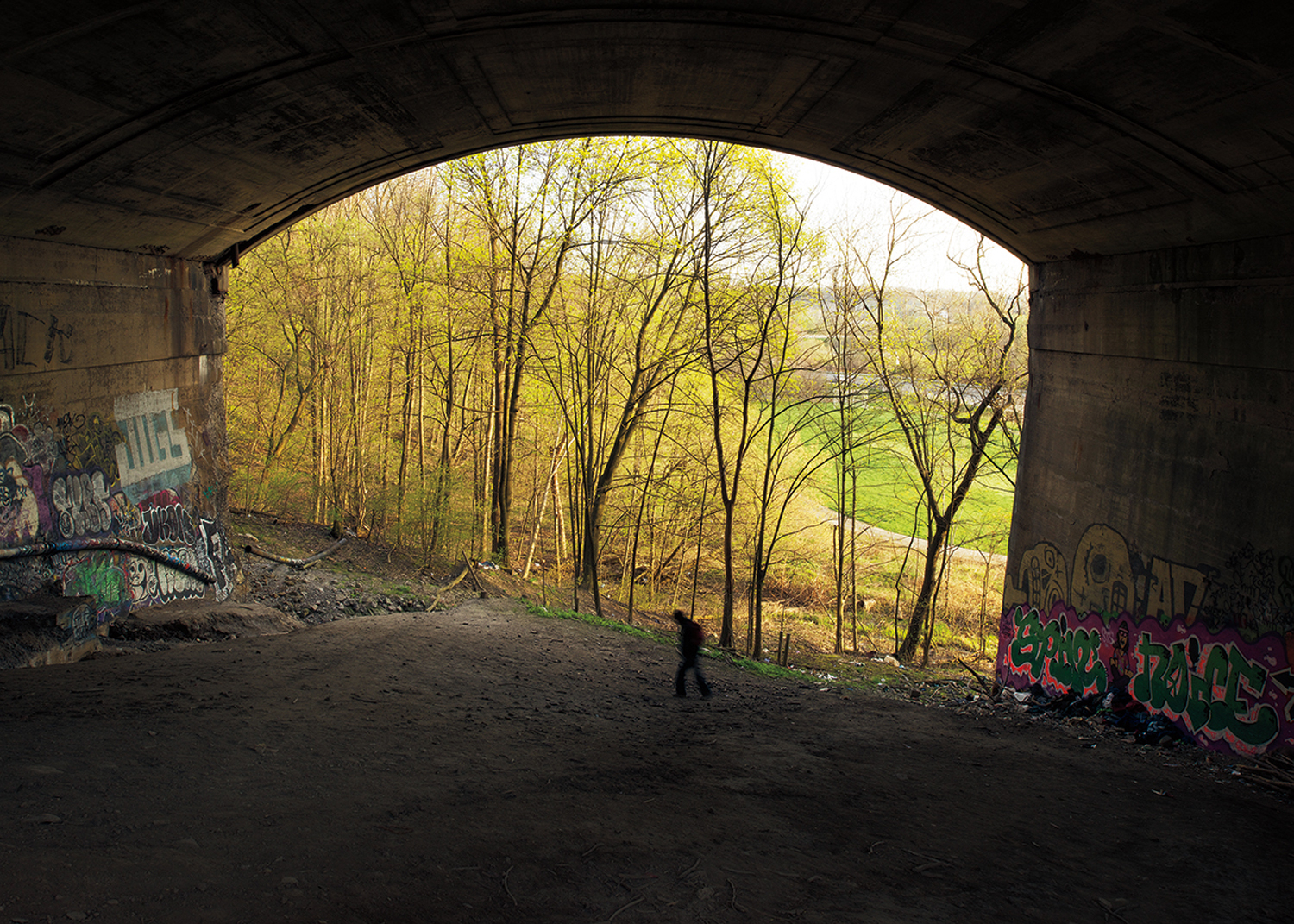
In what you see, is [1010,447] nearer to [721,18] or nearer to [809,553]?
[809,553]

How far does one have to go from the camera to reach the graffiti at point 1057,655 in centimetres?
817

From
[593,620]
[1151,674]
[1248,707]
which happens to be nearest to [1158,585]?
[1151,674]

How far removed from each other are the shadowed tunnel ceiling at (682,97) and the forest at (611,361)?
604cm

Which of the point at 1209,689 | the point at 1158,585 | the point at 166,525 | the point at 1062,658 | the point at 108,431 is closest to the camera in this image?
the point at 1209,689

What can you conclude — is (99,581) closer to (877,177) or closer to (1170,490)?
(877,177)

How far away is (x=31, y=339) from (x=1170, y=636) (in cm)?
1115

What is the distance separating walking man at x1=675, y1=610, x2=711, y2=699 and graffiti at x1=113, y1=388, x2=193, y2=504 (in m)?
6.65

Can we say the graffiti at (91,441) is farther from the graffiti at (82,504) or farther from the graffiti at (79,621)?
the graffiti at (79,621)

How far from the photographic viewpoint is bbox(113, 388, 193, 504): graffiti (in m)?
8.91

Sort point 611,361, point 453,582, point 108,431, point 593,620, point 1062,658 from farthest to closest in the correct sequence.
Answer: point 611,361 < point 453,582 < point 593,620 < point 1062,658 < point 108,431

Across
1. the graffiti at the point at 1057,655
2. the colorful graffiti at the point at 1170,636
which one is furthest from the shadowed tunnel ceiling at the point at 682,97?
the graffiti at the point at 1057,655

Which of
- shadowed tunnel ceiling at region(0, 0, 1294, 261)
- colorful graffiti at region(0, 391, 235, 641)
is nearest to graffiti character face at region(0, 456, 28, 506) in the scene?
colorful graffiti at region(0, 391, 235, 641)

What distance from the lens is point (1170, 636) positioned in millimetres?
7074

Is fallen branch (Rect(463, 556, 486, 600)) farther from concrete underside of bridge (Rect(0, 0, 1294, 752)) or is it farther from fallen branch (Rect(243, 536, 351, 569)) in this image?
concrete underside of bridge (Rect(0, 0, 1294, 752))
